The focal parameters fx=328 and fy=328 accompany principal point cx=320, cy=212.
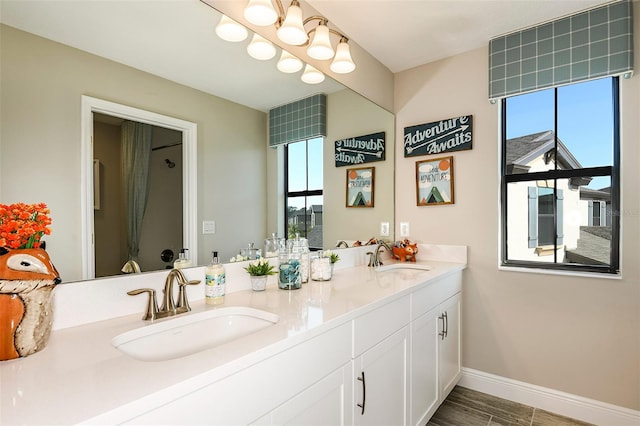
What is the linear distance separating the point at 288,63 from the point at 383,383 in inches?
64.9

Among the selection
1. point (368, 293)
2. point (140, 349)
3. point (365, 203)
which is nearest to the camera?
point (140, 349)

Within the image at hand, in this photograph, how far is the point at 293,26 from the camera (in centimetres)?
155

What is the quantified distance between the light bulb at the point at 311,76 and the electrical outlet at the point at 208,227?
3.36ft

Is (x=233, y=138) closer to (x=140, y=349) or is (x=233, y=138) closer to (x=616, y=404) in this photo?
(x=140, y=349)

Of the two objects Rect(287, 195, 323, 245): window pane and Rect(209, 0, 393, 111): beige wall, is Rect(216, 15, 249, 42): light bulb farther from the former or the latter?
Rect(287, 195, 323, 245): window pane

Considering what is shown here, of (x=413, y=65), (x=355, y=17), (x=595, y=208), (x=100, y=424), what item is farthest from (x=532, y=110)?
(x=100, y=424)

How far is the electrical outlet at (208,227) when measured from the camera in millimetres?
1369

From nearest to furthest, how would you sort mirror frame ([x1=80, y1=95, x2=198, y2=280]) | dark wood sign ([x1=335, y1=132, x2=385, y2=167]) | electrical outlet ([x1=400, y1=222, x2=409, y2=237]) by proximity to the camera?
mirror frame ([x1=80, y1=95, x2=198, y2=280]), dark wood sign ([x1=335, y1=132, x2=385, y2=167]), electrical outlet ([x1=400, y1=222, x2=409, y2=237])

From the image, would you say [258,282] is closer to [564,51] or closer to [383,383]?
[383,383]

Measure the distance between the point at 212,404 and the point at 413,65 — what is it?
8.57ft

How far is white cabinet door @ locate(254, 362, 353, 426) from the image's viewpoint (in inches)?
36.3

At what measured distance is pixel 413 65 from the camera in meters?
2.57

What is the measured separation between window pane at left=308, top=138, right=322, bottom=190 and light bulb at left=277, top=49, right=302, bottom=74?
0.41m

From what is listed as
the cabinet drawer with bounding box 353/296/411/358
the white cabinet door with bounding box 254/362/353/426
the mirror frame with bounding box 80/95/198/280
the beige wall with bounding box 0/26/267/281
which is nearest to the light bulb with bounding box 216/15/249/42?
the beige wall with bounding box 0/26/267/281
